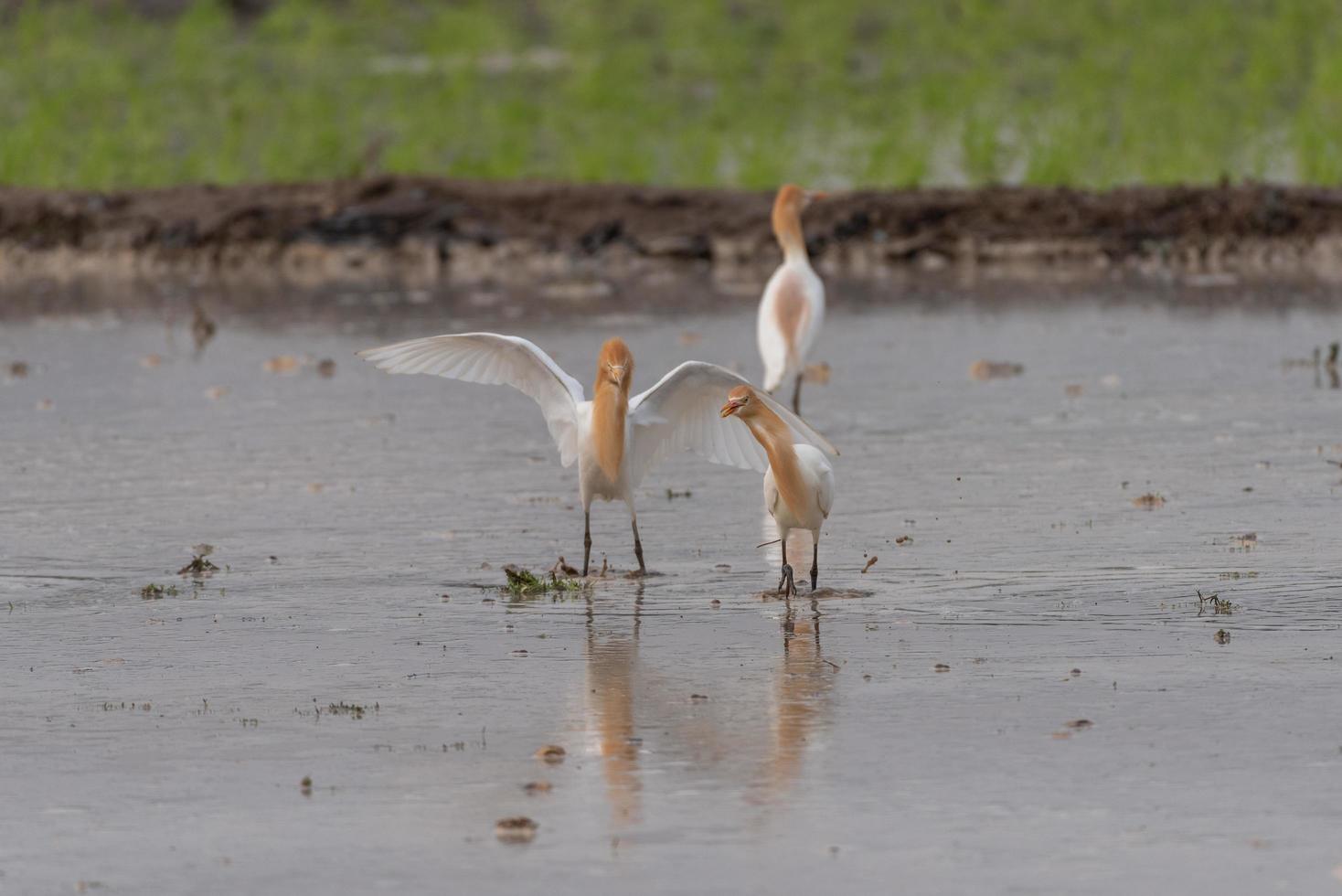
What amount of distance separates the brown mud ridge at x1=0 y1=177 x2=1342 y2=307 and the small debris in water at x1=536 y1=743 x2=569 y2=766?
42.5 feet

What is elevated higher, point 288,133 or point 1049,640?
point 288,133

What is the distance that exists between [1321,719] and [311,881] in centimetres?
290

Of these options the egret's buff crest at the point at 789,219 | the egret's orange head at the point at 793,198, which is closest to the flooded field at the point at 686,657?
the egret's buff crest at the point at 789,219

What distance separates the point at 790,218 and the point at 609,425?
20.7 feet

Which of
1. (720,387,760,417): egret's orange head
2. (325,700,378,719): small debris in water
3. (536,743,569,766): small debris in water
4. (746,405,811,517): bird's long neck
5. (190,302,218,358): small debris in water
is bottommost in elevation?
(536,743,569,766): small debris in water

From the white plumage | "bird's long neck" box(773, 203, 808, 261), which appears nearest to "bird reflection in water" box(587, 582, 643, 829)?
the white plumage

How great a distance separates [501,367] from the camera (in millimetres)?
9680

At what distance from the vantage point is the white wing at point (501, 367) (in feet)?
30.9

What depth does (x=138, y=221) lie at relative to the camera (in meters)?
23.8

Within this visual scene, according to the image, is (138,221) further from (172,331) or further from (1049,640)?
(1049,640)

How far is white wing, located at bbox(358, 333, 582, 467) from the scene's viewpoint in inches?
371

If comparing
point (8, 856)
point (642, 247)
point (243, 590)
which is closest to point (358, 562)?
point (243, 590)

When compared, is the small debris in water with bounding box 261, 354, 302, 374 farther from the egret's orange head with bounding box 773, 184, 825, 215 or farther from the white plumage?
the white plumage

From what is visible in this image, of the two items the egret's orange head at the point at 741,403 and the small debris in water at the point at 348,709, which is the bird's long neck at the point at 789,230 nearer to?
the egret's orange head at the point at 741,403
